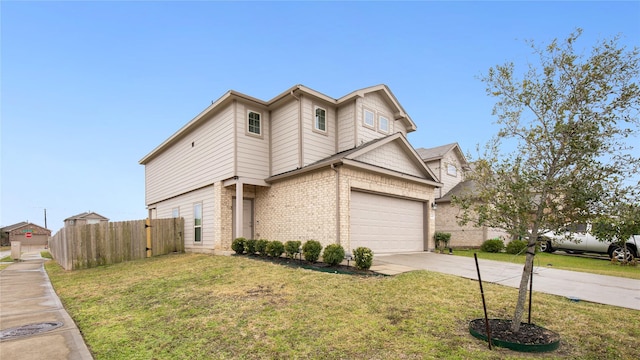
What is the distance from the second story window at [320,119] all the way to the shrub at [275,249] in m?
5.04

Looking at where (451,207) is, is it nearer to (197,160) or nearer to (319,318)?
(197,160)

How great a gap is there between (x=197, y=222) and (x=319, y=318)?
1170 cm

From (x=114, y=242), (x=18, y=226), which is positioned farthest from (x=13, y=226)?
(x=114, y=242)

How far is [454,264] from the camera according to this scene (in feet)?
34.2

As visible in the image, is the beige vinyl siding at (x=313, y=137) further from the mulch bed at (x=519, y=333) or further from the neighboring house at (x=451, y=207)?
the mulch bed at (x=519, y=333)

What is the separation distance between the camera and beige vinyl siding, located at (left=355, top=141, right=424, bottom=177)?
12.5 metres

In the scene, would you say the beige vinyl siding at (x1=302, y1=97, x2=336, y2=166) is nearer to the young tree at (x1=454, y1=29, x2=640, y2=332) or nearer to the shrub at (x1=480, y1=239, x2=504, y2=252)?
the young tree at (x1=454, y1=29, x2=640, y2=332)

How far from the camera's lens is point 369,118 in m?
14.0

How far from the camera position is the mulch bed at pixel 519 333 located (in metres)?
4.04

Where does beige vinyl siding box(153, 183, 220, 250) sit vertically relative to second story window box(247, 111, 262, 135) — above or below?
below

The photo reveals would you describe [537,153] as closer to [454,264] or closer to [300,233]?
[454,264]

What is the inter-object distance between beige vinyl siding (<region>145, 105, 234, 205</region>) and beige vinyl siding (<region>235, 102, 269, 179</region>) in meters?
0.35

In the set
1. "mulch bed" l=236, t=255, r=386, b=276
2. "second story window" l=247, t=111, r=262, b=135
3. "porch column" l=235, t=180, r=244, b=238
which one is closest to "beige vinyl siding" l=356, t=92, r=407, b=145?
"second story window" l=247, t=111, r=262, b=135

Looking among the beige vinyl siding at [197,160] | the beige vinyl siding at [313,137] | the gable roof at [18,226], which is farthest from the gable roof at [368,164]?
the gable roof at [18,226]
